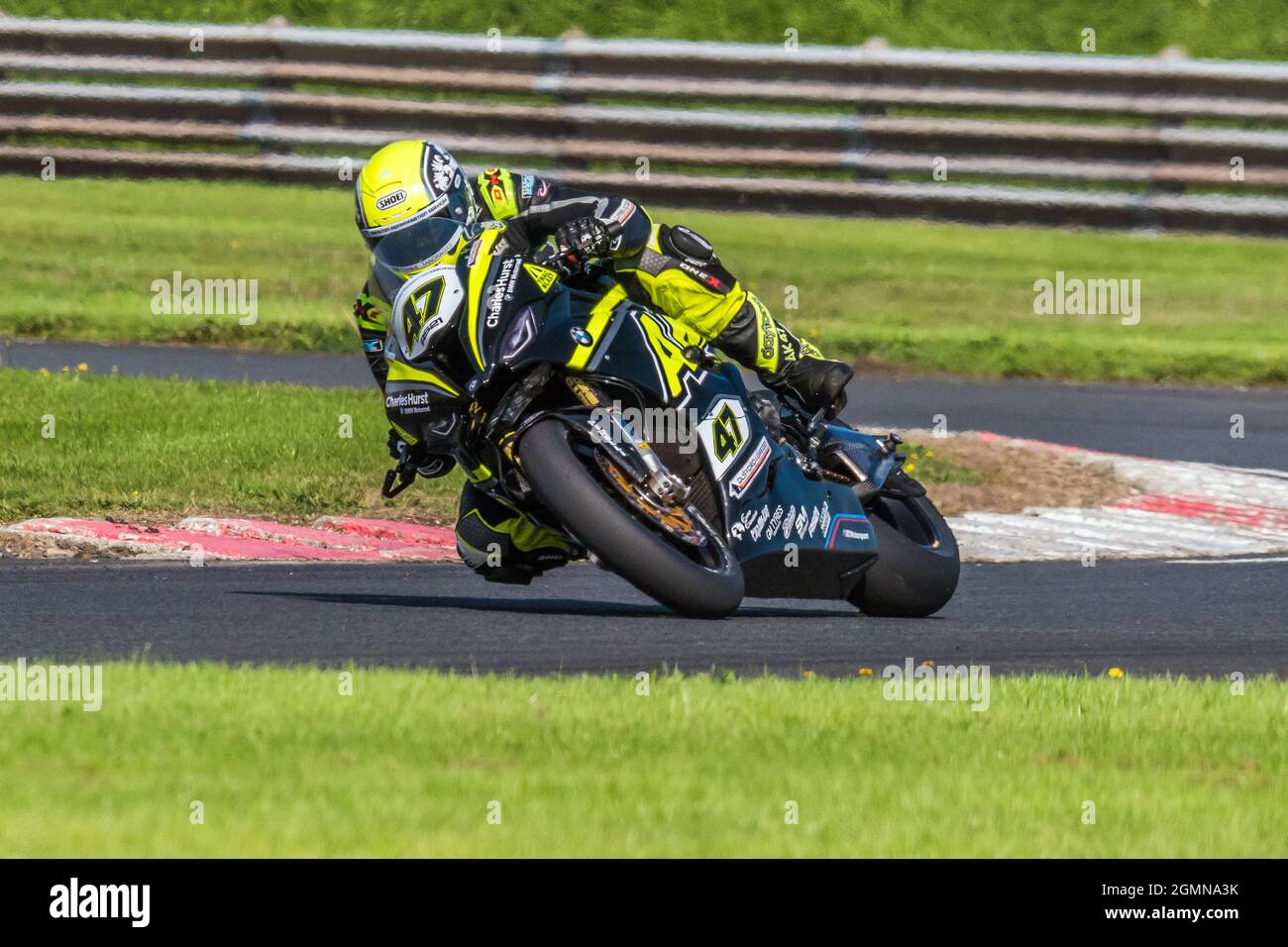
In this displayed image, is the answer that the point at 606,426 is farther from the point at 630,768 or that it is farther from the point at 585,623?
the point at 630,768

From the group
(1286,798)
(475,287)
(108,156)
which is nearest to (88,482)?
(475,287)

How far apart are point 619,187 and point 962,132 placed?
2.94m

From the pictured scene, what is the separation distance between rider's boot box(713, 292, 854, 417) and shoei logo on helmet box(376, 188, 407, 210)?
4.04ft

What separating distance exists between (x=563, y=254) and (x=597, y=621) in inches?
60.5

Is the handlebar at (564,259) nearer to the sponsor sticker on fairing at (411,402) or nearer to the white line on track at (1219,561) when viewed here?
the sponsor sticker on fairing at (411,402)

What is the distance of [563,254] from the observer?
7.49m

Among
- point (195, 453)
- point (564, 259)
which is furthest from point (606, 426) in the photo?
point (195, 453)

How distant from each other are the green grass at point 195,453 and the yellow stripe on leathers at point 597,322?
3643 millimetres

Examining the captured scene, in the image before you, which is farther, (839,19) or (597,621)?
(839,19)

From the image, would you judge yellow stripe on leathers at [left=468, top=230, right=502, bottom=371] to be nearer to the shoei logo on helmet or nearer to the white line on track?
the shoei logo on helmet

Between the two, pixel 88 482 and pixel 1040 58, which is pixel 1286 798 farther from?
pixel 1040 58

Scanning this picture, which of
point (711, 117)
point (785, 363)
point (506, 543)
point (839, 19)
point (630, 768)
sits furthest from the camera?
point (839, 19)

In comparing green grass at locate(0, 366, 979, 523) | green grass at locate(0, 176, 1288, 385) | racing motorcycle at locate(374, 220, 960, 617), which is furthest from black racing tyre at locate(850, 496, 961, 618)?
green grass at locate(0, 176, 1288, 385)

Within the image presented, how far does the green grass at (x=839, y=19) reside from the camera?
74.0 ft
